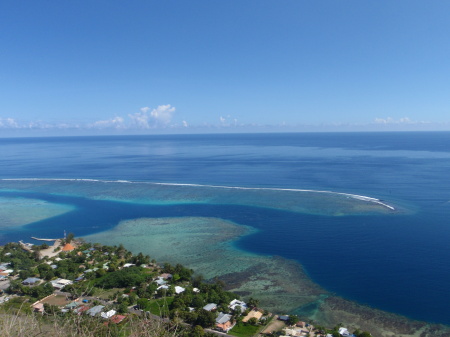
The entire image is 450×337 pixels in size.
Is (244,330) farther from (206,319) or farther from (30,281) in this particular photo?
(30,281)

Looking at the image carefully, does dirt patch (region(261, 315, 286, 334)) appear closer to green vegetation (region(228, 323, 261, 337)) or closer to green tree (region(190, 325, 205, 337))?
green vegetation (region(228, 323, 261, 337))

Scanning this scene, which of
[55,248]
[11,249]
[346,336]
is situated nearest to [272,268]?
[346,336]

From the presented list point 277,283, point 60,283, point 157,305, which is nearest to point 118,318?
point 157,305

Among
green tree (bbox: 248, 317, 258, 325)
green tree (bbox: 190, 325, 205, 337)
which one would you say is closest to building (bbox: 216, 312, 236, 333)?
green tree (bbox: 248, 317, 258, 325)

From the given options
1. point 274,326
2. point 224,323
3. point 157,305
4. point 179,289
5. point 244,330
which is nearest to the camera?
point 244,330

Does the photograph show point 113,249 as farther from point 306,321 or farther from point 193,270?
point 306,321

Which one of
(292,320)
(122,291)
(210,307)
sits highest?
(210,307)

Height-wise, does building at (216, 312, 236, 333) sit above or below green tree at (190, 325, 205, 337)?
below

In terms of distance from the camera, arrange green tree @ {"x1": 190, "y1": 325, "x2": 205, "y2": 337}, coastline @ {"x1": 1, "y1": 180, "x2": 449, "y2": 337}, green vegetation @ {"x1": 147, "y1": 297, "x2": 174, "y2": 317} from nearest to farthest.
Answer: green tree @ {"x1": 190, "y1": 325, "x2": 205, "y2": 337}, coastline @ {"x1": 1, "y1": 180, "x2": 449, "y2": 337}, green vegetation @ {"x1": 147, "y1": 297, "x2": 174, "y2": 317}
